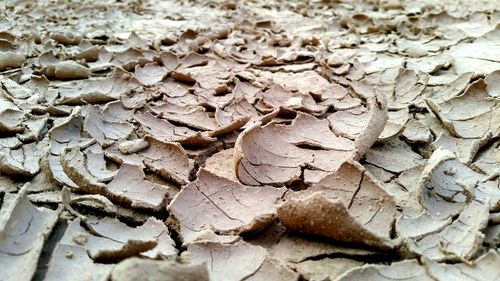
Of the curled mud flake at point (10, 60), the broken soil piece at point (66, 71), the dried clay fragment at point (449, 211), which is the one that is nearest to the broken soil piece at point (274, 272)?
the dried clay fragment at point (449, 211)

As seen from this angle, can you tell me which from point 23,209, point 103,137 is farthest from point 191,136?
point 23,209

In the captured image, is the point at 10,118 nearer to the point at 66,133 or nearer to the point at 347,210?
the point at 66,133

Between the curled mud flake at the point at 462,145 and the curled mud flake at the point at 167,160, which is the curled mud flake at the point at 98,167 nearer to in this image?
the curled mud flake at the point at 167,160

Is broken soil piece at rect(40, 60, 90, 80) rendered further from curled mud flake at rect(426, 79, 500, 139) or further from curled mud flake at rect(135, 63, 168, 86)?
curled mud flake at rect(426, 79, 500, 139)

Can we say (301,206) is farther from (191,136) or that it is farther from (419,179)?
(191,136)

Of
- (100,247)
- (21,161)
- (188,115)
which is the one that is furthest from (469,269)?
(21,161)
